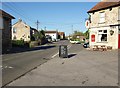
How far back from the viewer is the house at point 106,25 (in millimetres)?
28455

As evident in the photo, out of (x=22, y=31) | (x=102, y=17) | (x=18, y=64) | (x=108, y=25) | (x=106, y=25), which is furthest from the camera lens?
(x=22, y=31)

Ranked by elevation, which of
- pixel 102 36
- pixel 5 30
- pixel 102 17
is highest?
pixel 102 17

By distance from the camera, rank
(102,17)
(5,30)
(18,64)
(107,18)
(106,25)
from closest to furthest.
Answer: (18,64) < (107,18) < (106,25) < (102,17) < (5,30)

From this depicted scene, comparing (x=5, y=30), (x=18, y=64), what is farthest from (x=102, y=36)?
(x=5, y=30)

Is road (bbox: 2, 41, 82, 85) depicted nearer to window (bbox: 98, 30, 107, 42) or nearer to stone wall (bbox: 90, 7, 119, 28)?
window (bbox: 98, 30, 107, 42)

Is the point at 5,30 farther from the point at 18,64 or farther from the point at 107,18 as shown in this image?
the point at 18,64

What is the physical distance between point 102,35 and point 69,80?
21.7 m

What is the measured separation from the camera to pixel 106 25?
3003 centimetres

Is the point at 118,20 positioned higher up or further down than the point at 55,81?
higher up

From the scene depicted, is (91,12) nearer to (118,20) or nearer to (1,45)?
(118,20)

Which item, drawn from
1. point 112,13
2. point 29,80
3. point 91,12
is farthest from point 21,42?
point 29,80

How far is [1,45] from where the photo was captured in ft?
122

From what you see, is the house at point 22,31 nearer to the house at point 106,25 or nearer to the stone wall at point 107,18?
the house at point 106,25

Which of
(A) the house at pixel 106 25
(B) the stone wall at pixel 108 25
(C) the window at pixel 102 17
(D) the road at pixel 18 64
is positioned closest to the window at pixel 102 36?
(A) the house at pixel 106 25
